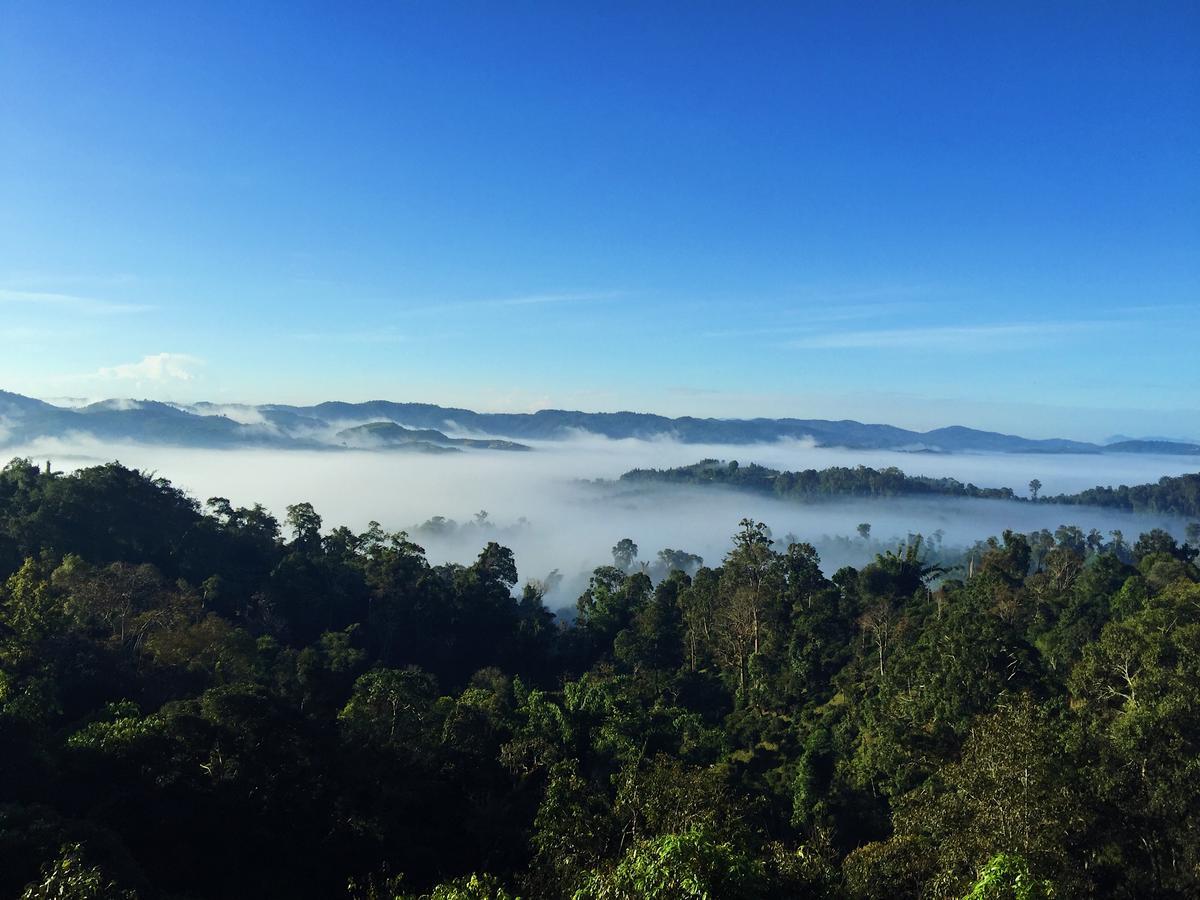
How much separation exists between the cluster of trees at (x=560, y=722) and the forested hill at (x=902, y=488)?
108535 mm

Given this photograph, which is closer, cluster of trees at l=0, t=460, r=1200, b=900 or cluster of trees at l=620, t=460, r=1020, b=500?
cluster of trees at l=0, t=460, r=1200, b=900

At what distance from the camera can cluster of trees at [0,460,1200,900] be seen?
12555mm

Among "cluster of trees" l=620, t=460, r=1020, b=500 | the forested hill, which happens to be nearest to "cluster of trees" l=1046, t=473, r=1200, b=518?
the forested hill

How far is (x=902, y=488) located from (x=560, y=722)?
155 metres

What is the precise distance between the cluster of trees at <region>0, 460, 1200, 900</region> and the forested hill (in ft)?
356

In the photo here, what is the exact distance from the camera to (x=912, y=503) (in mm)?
162000

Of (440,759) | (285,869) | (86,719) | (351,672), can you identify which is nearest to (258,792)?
(285,869)

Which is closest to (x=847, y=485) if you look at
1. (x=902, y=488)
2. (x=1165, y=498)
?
(x=902, y=488)

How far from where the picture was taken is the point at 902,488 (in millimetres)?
166750

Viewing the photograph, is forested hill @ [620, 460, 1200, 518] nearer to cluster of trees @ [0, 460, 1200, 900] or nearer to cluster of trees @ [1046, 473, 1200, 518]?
cluster of trees @ [1046, 473, 1200, 518]

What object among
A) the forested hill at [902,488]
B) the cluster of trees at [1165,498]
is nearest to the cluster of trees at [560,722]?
the cluster of trees at [1165,498]

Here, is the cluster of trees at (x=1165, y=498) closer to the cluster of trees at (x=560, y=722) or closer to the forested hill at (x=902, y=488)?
the forested hill at (x=902, y=488)

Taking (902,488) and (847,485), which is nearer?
Answer: (902,488)

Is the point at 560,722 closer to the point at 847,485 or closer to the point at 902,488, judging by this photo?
the point at 902,488
